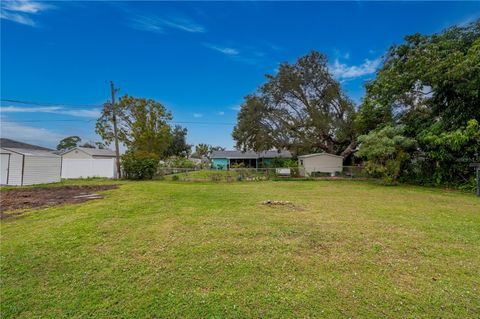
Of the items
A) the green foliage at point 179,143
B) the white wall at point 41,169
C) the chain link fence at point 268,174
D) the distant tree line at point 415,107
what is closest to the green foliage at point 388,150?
the distant tree line at point 415,107

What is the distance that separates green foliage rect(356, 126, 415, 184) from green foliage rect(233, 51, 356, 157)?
6672 mm

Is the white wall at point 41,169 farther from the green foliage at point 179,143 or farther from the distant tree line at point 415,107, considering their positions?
the green foliage at point 179,143

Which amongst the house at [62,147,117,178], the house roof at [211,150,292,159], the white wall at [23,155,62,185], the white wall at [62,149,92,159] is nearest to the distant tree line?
the house roof at [211,150,292,159]

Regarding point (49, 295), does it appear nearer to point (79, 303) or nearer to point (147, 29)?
point (79, 303)

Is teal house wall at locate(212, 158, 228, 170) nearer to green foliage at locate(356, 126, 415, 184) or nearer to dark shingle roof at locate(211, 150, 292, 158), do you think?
dark shingle roof at locate(211, 150, 292, 158)

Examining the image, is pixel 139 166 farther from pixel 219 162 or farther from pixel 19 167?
pixel 219 162

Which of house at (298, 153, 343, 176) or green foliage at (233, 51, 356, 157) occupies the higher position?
green foliage at (233, 51, 356, 157)

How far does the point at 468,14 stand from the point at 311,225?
15.9m

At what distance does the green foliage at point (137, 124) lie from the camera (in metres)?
22.2

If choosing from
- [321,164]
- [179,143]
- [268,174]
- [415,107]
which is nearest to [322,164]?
[321,164]

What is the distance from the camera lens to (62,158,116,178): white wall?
663 inches

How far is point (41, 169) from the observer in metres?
14.0

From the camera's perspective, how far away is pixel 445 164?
39.0 ft

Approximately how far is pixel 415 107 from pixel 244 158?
21772 millimetres
